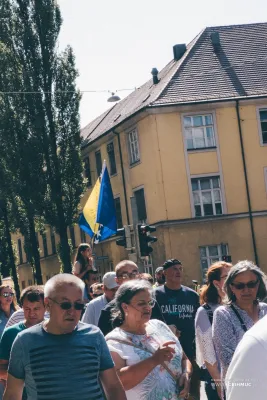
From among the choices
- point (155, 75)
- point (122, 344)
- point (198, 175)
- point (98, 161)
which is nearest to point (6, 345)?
point (122, 344)

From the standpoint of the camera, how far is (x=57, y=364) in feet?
16.4

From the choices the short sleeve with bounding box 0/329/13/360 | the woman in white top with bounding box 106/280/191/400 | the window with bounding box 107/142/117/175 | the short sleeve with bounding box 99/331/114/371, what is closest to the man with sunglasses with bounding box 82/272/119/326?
the short sleeve with bounding box 0/329/13/360

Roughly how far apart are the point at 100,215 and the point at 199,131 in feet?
59.6

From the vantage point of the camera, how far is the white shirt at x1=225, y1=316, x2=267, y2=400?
2.38 m

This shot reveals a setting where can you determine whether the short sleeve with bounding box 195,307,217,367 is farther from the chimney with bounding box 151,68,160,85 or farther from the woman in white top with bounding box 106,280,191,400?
the chimney with bounding box 151,68,160,85

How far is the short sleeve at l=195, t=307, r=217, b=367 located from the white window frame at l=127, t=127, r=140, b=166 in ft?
112

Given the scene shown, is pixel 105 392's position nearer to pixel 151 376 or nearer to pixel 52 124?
pixel 151 376

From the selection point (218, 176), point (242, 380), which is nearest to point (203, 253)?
point (218, 176)

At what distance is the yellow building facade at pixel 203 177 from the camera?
39.0 m

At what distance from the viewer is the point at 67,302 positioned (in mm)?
5121

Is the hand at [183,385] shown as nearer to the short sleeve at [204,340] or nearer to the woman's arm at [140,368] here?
the woman's arm at [140,368]

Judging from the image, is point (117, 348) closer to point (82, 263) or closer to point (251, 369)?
point (251, 369)

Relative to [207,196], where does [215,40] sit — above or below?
above

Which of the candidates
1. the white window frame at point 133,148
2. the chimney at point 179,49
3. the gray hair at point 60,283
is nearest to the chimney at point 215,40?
the chimney at point 179,49
